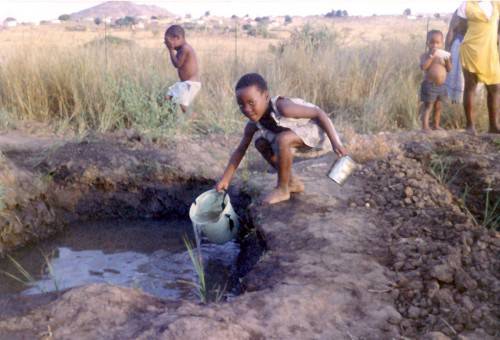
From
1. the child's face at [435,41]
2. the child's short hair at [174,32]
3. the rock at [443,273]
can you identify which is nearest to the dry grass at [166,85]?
the child's short hair at [174,32]

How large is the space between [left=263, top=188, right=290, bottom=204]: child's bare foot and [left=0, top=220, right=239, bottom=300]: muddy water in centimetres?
53

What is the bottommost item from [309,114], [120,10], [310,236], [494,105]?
[120,10]

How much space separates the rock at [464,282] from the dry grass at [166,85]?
144 inches

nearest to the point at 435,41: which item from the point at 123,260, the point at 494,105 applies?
the point at 494,105

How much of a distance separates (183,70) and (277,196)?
321 centimetres

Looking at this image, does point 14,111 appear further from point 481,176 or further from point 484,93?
point 484,93

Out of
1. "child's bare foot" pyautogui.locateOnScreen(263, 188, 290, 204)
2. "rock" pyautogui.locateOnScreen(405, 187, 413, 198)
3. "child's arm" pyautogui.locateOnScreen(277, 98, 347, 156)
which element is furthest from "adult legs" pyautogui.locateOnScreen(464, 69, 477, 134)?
"child's bare foot" pyautogui.locateOnScreen(263, 188, 290, 204)

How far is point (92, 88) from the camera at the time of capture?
6.71 m

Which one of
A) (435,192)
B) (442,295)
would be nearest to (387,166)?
(435,192)

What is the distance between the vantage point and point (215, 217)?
414 cm

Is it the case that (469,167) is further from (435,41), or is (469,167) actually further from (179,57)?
(179,57)

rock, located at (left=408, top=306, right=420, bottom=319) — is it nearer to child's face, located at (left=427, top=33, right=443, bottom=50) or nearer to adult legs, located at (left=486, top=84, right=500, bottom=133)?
adult legs, located at (left=486, top=84, right=500, bottom=133)

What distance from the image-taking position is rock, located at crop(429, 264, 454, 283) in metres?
2.70

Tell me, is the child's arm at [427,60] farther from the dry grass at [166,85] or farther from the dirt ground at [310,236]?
the dry grass at [166,85]
